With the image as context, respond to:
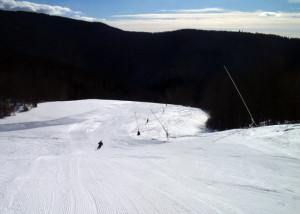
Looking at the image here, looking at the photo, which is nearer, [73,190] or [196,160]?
[73,190]

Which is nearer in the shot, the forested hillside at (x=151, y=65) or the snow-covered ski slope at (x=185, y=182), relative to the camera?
the snow-covered ski slope at (x=185, y=182)

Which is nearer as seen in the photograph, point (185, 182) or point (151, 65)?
point (185, 182)

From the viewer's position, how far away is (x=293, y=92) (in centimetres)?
3831

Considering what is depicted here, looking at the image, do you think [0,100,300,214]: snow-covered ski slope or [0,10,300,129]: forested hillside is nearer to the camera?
[0,100,300,214]: snow-covered ski slope

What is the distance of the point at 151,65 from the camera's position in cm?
12450

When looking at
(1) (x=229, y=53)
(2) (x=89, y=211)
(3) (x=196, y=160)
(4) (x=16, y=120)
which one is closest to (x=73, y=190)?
(2) (x=89, y=211)

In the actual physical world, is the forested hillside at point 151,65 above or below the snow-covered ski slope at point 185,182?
above

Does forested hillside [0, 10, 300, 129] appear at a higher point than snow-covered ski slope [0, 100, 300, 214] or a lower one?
higher

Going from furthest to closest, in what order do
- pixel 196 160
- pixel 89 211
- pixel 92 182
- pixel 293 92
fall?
pixel 293 92 < pixel 196 160 < pixel 92 182 < pixel 89 211

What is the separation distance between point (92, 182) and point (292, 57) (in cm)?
8064

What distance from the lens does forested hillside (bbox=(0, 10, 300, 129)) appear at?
4772 cm

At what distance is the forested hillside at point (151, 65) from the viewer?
47.7 meters

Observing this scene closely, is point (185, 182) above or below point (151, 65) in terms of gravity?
below

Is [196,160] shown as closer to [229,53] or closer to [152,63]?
[229,53]
